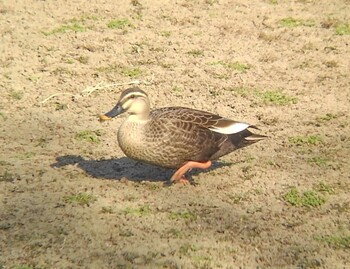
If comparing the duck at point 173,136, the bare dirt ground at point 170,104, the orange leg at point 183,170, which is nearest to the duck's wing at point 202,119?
the duck at point 173,136

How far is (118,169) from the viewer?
6.72 metres

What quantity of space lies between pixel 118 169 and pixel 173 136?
0.94 metres

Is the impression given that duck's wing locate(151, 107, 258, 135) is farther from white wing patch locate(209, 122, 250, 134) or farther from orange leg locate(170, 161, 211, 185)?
orange leg locate(170, 161, 211, 185)

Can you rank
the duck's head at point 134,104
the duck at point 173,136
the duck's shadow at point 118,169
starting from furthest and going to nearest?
1. the duck's shadow at point 118,169
2. the duck's head at point 134,104
3. the duck at point 173,136

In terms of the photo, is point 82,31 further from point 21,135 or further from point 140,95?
point 140,95

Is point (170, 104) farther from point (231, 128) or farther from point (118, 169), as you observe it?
point (231, 128)

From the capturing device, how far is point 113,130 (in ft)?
25.0

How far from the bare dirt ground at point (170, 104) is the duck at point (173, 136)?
309 mm

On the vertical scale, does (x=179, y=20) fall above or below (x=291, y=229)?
above

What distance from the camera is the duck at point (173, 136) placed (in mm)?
6086

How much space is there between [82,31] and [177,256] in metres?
6.08

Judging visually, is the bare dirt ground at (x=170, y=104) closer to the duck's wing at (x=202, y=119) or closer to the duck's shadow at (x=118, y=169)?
the duck's shadow at (x=118, y=169)

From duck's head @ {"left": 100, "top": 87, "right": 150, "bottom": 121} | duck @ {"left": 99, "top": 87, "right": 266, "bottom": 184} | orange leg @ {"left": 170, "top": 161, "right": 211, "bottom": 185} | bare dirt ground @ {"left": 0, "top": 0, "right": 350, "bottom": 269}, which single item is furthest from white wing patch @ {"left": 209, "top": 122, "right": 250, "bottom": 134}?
duck's head @ {"left": 100, "top": 87, "right": 150, "bottom": 121}

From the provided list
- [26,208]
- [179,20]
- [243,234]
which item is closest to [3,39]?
[179,20]
